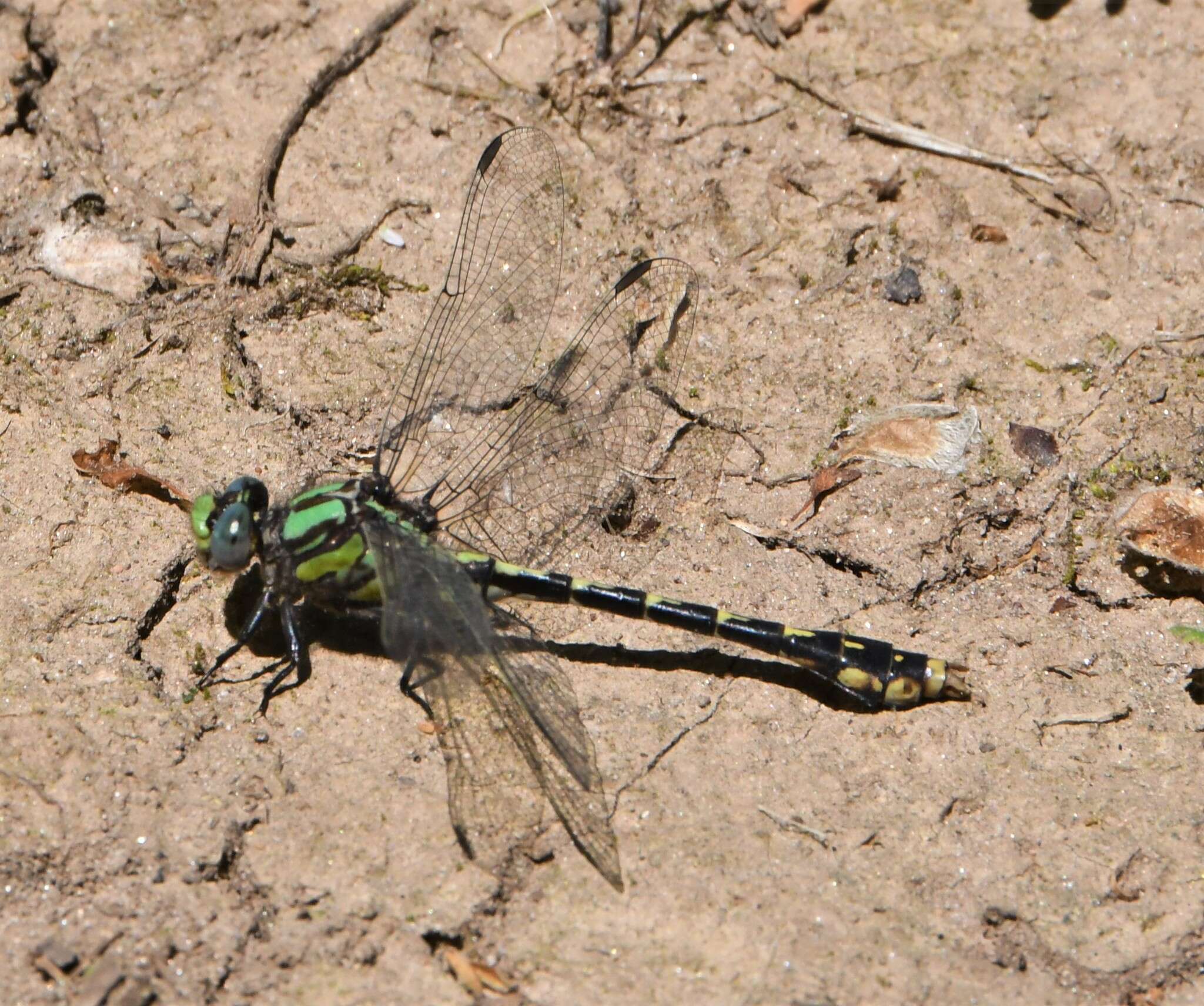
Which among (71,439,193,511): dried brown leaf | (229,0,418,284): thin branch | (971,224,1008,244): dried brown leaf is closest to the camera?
(71,439,193,511): dried brown leaf

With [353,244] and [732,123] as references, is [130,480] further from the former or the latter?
[732,123]

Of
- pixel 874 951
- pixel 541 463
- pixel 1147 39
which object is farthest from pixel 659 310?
pixel 1147 39

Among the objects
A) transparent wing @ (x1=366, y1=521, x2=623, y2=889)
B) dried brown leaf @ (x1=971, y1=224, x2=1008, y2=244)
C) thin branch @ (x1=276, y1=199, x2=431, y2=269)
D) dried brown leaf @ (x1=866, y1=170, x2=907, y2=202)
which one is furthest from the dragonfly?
dried brown leaf @ (x1=971, y1=224, x2=1008, y2=244)

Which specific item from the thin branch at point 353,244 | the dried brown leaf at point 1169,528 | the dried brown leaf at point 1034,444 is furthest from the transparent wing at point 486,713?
the dried brown leaf at point 1169,528

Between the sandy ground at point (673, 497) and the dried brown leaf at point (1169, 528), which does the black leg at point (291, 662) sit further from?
the dried brown leaf at point (1169, 528)

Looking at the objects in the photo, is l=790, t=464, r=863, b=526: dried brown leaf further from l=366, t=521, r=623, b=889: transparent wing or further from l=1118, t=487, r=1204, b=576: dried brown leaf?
l=366, t=521, r=623, b=889: transparent wing

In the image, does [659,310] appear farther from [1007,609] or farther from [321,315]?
[1007,609]
